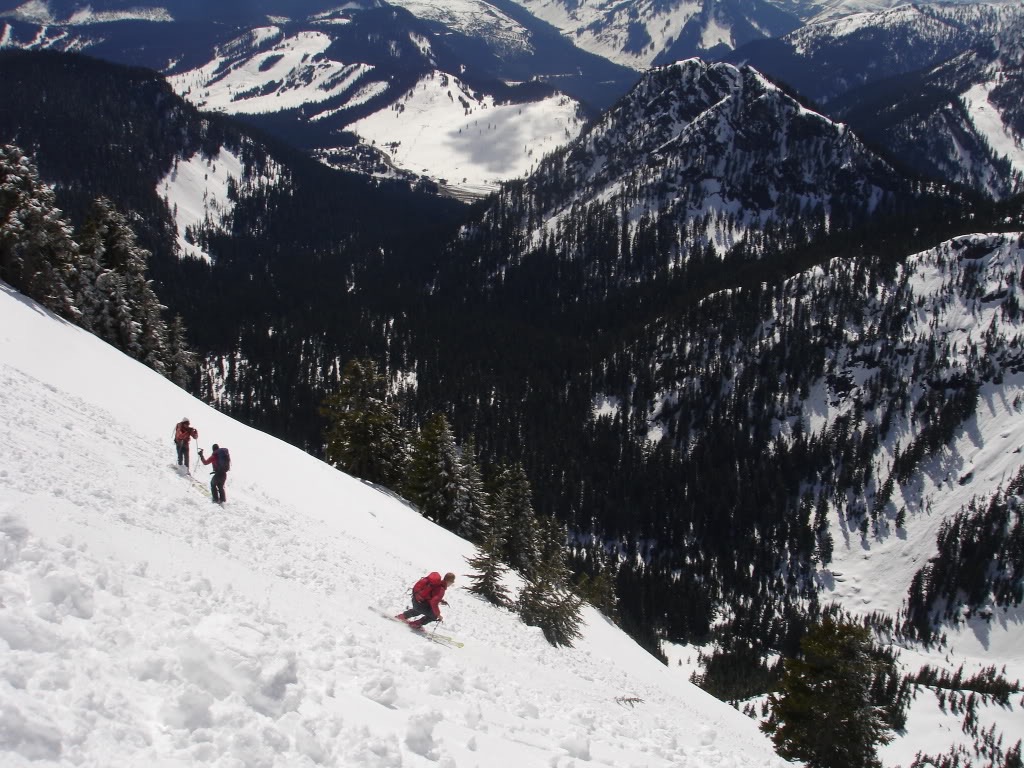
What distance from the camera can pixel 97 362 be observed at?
34.3m

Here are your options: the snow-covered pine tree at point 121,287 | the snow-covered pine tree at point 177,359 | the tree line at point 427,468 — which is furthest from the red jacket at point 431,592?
the snow-covered pine tree at point 177,359

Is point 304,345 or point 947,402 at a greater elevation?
point 947,402

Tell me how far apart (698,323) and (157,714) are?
651ft

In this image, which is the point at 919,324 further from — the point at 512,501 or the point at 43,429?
the point at 43,429

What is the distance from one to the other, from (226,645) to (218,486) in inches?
537

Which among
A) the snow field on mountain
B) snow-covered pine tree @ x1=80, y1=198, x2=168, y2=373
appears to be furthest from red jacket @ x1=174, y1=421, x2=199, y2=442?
the snow field on mountain

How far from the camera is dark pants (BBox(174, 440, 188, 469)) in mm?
24188

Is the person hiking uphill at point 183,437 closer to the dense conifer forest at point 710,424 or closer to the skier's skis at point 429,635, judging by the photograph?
the skier's skis at point 429,635

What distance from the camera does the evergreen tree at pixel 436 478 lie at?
174 feet

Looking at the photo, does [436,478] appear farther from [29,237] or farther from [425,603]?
[425,603]

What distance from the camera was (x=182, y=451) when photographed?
2430 centimetres

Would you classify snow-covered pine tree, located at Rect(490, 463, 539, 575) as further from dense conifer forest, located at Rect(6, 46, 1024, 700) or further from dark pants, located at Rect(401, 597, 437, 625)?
dense conifer forest, located at Rect(6, 46, 1024, 700)

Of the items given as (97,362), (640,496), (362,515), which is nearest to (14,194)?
(97,362)

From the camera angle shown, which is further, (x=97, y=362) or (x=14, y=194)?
(x=14, y=194)
